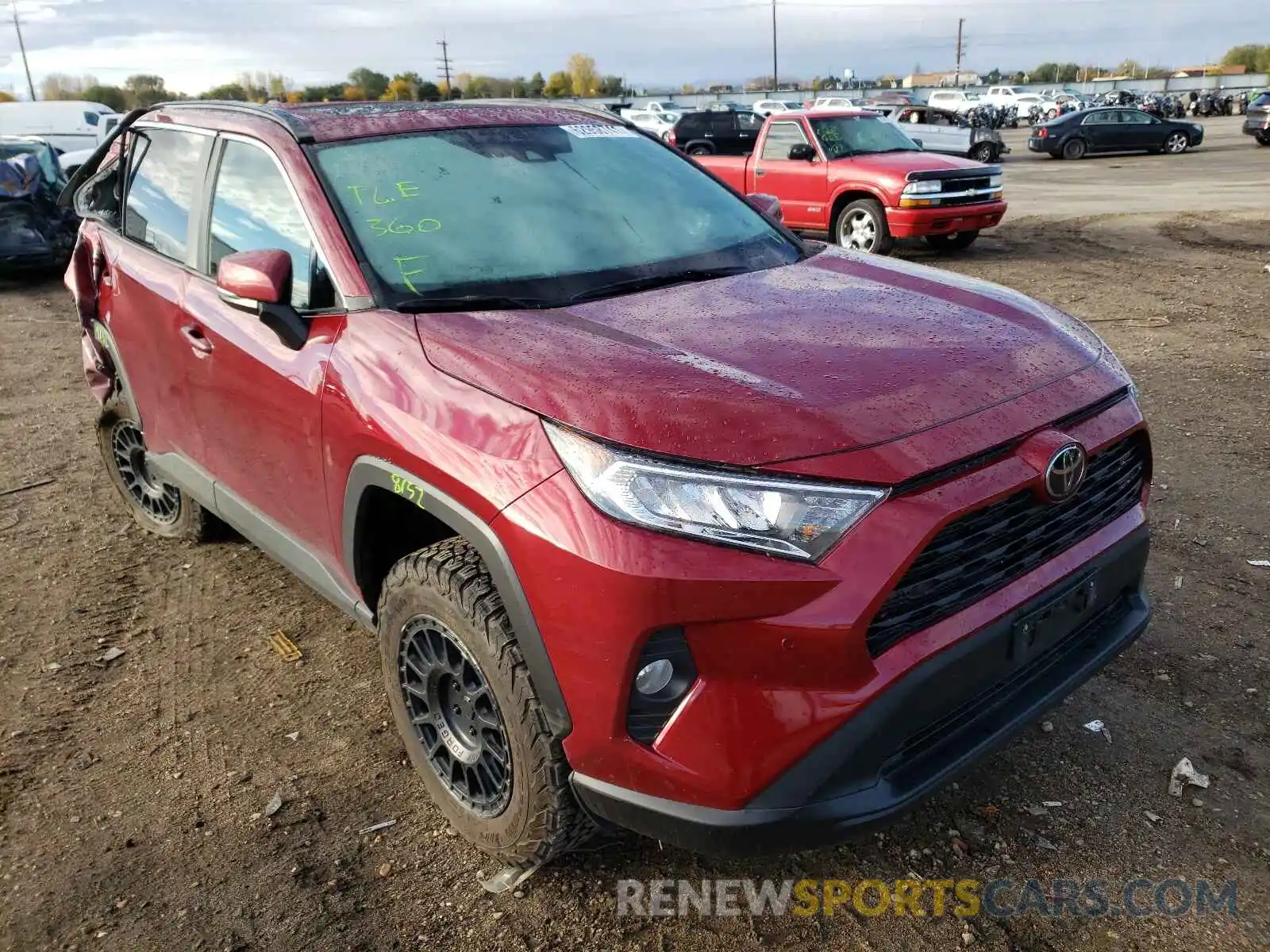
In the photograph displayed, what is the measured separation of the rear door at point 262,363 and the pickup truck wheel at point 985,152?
2669 cm

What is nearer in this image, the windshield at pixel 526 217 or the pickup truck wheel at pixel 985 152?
the windshield at pixel 526 217

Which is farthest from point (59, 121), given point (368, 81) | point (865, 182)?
point (865, 182)

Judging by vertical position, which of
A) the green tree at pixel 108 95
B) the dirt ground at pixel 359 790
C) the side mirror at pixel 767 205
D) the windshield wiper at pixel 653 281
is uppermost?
the green tree at pixel 108 95

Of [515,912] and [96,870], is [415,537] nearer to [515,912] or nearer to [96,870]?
[515,912]

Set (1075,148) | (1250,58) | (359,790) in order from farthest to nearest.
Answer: (1250,58) < (1075,148) < (359,790)

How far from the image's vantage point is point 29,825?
2781mm

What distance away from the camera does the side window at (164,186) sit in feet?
11.8

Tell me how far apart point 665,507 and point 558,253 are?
127 cm

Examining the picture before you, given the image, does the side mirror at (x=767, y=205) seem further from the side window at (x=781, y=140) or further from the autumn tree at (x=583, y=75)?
the autumn tree at (x=583, y=75)

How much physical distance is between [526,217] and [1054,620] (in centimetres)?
188

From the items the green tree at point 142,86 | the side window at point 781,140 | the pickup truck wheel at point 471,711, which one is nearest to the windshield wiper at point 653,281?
the pickup truck wheel at point 471,711

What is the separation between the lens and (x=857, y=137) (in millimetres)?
12180

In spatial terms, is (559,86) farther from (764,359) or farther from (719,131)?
(764,359)

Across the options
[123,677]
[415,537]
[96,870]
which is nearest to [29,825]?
[96,870]
